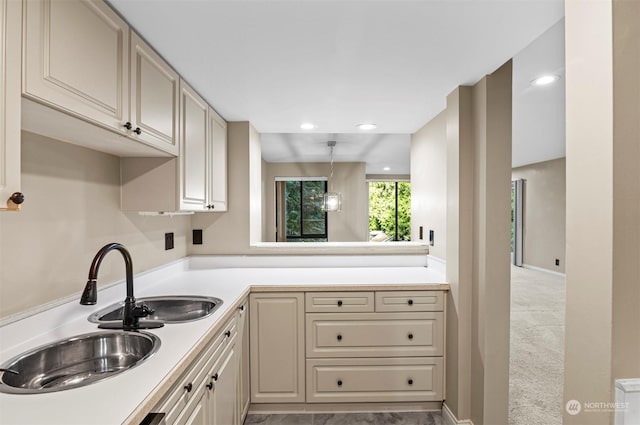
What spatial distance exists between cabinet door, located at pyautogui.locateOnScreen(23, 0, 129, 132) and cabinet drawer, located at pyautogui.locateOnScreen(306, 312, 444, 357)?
1678mm

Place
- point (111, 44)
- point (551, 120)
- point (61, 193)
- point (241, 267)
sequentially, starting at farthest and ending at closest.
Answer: point (551, 120)
point (241, 267)
point (61, 193)
point (111, 44)

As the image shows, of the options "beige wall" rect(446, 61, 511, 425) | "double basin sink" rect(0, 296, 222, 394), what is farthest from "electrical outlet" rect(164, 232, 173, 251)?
"beige wall" rect(446, 61, 511, 425)

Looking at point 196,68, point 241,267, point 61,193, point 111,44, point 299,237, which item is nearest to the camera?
point 111,44

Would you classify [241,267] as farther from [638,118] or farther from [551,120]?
[551,120]

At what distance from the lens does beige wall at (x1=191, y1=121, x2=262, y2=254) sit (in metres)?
2.86

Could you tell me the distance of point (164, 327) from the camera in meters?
1.39

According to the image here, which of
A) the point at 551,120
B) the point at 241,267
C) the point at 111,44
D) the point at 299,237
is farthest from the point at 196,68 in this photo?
the point at 299,237

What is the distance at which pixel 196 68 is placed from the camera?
180 centimetres

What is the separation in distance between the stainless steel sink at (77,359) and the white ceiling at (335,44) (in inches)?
51.1

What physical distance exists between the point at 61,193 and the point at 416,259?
250cm

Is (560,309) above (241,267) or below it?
below

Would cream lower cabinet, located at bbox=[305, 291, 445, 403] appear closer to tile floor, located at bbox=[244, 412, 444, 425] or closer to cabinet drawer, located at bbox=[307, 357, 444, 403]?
cabinet drawer, located at bbox=[307, 357, 444, 403]

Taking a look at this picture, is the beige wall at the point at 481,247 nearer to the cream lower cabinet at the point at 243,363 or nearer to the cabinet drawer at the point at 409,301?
the cabinet drawer at the point at 409,301

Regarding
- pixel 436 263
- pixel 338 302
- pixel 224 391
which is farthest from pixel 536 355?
pixel 224 391
